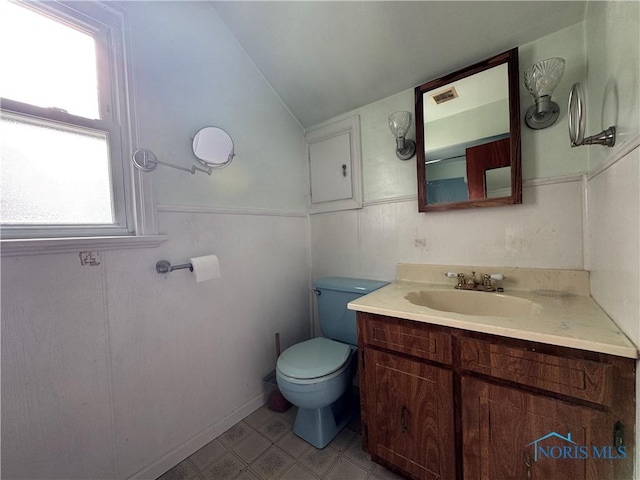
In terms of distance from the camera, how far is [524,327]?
30.0 inches

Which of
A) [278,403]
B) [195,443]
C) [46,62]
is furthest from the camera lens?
[278,403]

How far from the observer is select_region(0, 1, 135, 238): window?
33.9 inches

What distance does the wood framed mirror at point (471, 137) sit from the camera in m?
1.17

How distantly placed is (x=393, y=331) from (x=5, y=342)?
54.1 inches

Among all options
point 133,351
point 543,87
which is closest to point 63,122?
point 133,351

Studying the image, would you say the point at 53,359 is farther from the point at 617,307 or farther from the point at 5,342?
the point at 617,307

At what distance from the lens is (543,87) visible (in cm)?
106

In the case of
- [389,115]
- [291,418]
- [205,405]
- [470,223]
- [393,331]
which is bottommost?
[291,418]

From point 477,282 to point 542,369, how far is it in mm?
550

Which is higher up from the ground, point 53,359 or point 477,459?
point 53,359

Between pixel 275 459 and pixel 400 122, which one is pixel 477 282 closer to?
pixel 400 122

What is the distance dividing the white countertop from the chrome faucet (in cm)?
4

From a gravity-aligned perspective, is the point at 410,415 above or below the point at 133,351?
below

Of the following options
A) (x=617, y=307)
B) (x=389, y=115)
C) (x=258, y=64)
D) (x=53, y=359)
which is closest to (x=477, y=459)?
(x=617, y=307)
